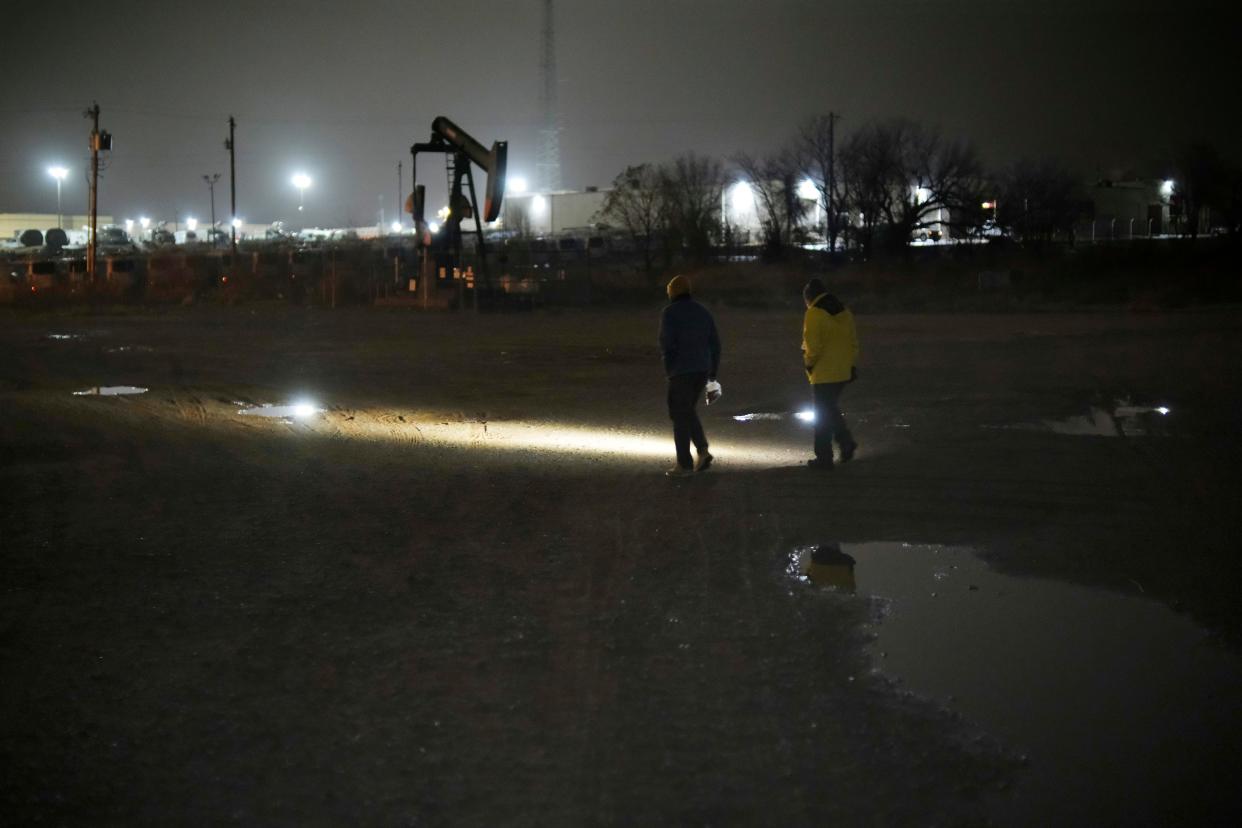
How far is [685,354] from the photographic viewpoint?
10.8 m

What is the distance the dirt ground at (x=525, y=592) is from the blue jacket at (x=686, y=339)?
0.96m

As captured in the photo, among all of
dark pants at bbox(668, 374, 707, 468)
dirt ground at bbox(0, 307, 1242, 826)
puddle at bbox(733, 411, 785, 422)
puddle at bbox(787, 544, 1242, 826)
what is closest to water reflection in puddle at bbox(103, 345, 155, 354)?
dirt ground at bbox(0, 307, 1242, 826)

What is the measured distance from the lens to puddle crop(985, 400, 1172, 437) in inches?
528

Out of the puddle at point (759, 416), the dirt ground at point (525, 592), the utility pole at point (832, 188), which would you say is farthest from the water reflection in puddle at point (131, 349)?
the utility pole at point (832, 188)

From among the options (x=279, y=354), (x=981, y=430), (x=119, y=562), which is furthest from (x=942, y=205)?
(x=119, y=562)

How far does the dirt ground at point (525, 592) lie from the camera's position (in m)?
4.63

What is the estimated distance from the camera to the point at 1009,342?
1036 inches

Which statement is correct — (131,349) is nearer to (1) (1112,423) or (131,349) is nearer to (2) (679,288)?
(2) (679,288)

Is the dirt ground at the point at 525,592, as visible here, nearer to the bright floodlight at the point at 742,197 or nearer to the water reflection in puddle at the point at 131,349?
the water reflection in puddle at the point at 131,349

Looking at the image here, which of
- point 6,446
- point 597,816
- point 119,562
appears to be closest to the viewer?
point 597,816

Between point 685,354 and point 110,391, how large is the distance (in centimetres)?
1116

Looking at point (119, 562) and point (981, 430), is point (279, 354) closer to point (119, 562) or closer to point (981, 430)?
point (981, 430)

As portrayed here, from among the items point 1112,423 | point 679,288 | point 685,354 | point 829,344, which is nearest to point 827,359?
point 829,344

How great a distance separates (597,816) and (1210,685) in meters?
2.95
